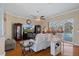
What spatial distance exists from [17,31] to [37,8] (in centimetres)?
57

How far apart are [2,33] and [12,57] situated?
0.47 metres

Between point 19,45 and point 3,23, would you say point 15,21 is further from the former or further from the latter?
point 19,45

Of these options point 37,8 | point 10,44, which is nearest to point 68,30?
point 37,8

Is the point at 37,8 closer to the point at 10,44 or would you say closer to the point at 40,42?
the point at 40,42

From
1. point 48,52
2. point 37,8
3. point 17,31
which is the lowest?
point 48,52

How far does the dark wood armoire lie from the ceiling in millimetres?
204

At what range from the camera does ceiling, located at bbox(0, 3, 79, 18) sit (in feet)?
6.00

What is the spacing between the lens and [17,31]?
6.38ft

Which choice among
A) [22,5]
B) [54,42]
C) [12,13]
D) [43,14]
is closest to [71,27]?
[54,42]

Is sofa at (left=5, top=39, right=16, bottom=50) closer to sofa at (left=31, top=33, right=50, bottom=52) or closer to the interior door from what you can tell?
sofa at (left=31, top=33, right=50, bottom=52)

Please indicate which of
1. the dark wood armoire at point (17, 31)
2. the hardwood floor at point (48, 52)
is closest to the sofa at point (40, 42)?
the hardwood floor at point (48, 52)

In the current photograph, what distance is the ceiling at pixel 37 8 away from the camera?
1828 millimetres

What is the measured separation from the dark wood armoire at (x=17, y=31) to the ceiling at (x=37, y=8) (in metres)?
0.20

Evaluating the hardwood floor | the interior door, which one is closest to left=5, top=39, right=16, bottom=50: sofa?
the hardwood floor
